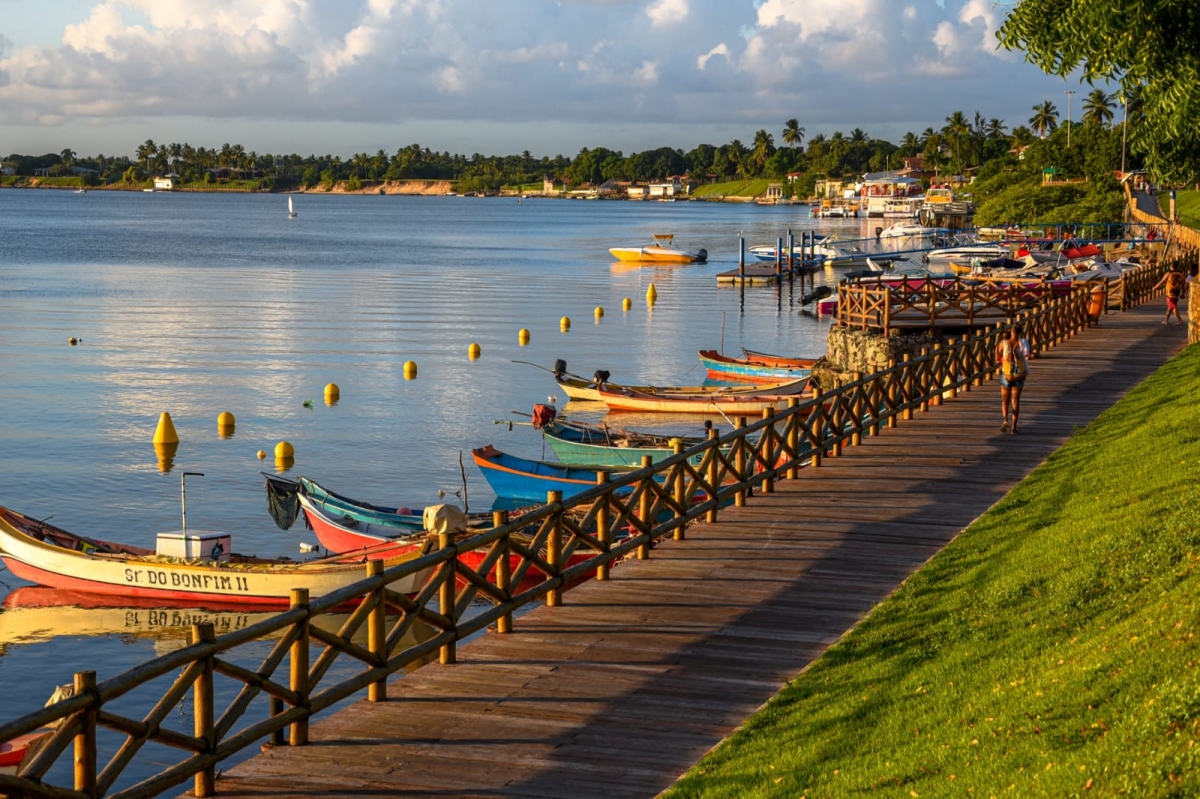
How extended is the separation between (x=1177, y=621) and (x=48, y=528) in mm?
21772

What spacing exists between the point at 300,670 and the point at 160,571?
14.7m

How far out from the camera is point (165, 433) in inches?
1512

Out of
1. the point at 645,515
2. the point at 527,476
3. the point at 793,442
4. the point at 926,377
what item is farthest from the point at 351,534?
the point at 926,377

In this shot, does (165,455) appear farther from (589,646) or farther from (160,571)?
(589,646)

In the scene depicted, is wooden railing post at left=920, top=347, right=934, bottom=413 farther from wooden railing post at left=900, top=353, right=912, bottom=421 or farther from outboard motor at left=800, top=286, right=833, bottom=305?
outboard motor at left=800, top=286, right=833, bottom=305

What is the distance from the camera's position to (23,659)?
22422 mm

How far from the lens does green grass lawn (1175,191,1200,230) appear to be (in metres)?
92.9

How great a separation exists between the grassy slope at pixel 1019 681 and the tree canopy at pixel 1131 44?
16.9 feet

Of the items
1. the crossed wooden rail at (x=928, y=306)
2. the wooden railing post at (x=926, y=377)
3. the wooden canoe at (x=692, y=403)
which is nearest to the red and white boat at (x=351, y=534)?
the wooden railing post at (x=926, y=377)

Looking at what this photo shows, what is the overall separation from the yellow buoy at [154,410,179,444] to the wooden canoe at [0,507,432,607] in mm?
12444

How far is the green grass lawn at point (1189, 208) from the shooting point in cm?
9290

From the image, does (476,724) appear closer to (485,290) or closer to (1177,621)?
(1177,621)

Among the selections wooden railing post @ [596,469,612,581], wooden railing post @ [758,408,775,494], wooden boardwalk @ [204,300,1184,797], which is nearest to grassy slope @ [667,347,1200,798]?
wooden boardwalk @ [204,300,1184,797]

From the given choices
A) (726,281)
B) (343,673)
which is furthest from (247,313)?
(343,673)
